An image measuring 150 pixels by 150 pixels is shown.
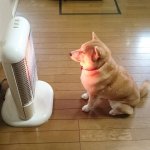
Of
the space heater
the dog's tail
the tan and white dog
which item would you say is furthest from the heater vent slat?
the dog's tail

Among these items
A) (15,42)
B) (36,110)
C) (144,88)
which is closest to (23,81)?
(15,42)

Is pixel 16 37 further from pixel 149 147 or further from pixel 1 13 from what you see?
pixel 149 147

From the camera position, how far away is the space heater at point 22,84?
103 cm

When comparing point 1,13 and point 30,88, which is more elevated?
point 1,13

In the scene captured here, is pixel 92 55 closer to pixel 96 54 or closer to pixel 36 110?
pixel 96 54

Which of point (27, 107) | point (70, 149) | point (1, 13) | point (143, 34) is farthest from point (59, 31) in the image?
point (70, 149)

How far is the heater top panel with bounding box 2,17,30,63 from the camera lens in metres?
1.01

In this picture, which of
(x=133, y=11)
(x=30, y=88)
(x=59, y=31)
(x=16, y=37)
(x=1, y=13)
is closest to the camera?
(x=16, y=37)

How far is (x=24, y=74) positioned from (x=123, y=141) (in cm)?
70

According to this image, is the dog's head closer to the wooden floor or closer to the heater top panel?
the heater top panel

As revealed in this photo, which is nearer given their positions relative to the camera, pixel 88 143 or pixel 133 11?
pixel 88 143

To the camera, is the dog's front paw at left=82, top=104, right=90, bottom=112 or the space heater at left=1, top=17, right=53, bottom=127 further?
the dog's front paw at left=82, top=104, right=90, bottom=112

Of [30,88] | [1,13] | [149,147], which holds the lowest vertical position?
[149,147]

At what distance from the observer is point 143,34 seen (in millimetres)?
2242
